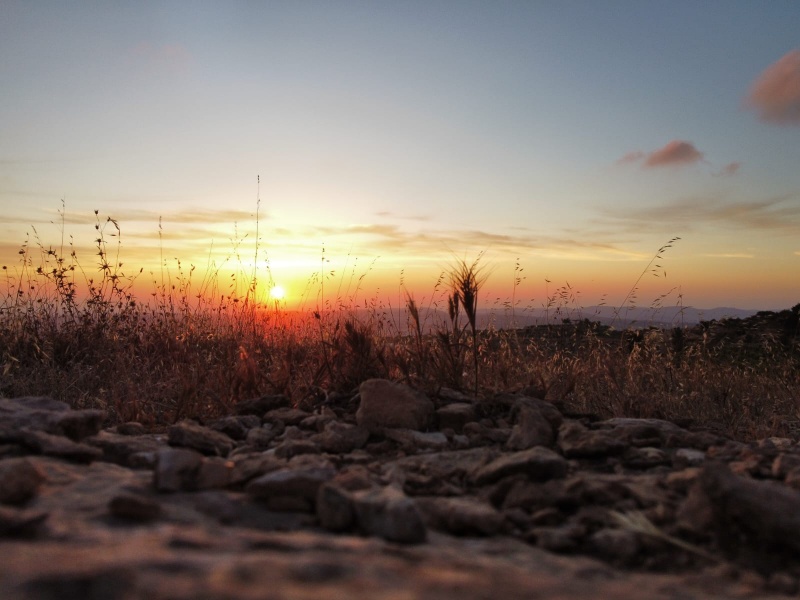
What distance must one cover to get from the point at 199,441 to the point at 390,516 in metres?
1.41

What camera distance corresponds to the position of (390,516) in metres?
1.75

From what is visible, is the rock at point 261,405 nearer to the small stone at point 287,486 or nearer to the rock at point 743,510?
the small stone at point 287,486

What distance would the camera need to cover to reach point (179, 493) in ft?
6.74

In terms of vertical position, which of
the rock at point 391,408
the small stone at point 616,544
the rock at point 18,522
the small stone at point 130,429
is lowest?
the small stone at point 616,544

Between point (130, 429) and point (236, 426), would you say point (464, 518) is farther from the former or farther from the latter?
point (130, 429)

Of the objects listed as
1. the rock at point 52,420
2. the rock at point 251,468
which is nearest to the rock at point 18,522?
the rock at point 251,468

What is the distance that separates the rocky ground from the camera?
1.32m

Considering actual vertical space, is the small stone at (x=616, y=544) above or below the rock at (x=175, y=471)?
below

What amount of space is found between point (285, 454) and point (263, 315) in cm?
487

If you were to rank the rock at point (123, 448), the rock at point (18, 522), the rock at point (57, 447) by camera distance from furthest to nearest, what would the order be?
the rock at point (123, 448), the rock at point (57, 447), the rock at point (18, 522)

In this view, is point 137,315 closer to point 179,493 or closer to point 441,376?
point 441,376

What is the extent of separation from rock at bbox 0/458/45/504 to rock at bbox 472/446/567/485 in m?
1.49

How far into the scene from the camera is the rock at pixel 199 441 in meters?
2.82

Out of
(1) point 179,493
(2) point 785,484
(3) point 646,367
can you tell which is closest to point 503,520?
(1) point 179,493
